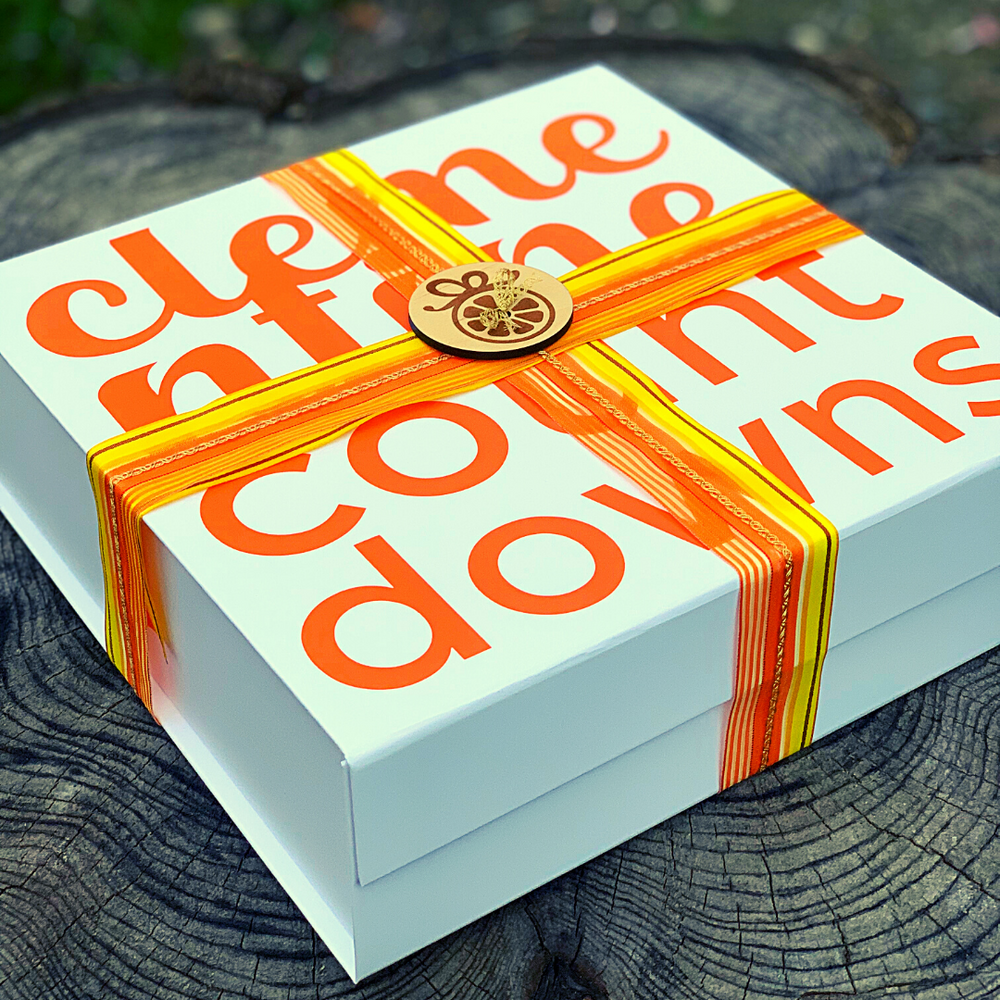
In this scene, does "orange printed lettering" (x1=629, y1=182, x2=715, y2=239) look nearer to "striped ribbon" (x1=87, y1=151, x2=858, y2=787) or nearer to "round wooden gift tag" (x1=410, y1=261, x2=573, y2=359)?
"striped ribbon" (x1=87, y1=151, x2=858, y2=787)

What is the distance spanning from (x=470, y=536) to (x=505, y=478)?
65 millimetres

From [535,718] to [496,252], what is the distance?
1.65ft

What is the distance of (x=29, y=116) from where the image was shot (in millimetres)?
1854

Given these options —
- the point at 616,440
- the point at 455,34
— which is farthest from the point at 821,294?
the point at 455,34

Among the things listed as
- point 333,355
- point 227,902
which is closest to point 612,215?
point 333,355

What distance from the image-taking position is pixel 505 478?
1147 mm

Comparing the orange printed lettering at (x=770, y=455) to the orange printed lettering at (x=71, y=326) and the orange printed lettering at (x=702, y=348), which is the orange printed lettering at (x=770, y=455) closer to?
the orange printed lettering at (x=702, y=348)

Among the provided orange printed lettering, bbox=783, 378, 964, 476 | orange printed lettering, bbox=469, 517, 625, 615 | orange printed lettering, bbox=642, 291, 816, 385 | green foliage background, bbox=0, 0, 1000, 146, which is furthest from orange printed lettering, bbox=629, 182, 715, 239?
green foliage background, bbox=0, 0, 1000, 146

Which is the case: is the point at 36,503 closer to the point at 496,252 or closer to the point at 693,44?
the point at 496,252

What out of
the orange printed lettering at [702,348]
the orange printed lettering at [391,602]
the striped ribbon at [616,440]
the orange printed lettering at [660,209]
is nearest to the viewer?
the orange printed lettering at [391,602]

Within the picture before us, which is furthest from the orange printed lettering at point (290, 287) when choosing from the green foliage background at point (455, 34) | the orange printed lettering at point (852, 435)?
the green foliage background at point (455, 34)

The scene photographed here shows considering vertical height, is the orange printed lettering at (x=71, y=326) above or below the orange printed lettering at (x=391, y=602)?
below

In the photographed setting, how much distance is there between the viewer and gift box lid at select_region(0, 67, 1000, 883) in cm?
102

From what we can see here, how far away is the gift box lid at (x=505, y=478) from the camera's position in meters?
1.02
